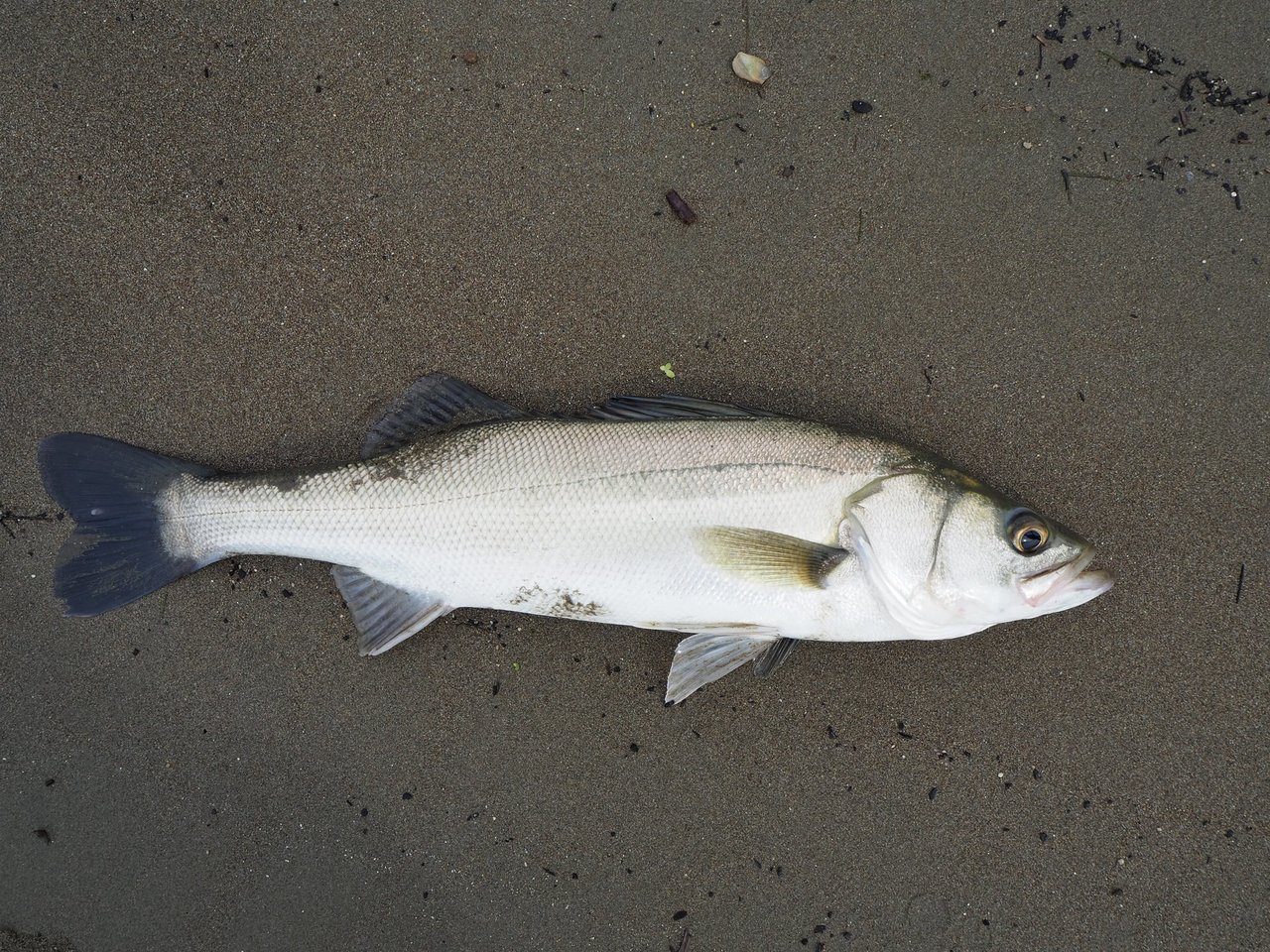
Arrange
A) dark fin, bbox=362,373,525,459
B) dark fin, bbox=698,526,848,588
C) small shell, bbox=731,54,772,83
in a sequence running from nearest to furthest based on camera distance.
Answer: dark fin, bbox=698,526,848,588 → dark fin, bbox=362,373,525,459 → small shell, bbox=731,54,772,83

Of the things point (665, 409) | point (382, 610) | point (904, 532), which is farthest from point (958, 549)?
point (382, 610)

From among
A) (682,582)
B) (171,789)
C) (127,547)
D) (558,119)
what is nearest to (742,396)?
(682,582)

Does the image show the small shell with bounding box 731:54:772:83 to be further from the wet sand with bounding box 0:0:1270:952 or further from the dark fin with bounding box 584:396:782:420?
the dark fin with bounding box 584:396:782:420

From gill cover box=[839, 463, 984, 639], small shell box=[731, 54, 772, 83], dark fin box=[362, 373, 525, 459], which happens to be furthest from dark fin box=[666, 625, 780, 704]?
small shell box=[731, 54, 772, 83]

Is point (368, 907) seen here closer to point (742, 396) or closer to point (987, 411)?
point (742, 396)

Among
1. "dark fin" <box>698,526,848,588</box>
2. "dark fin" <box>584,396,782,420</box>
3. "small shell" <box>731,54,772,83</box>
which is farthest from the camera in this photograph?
"small shell" <box>731,54,772,83</box>

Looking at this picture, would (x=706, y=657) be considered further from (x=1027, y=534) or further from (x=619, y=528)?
(x=1027, y=534)

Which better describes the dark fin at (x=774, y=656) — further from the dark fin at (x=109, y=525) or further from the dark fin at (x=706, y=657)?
the dark fin at (x=109, y=525)

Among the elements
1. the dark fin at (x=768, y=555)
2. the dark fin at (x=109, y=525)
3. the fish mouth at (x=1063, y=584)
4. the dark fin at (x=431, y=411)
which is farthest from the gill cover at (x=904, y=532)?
the dark fin at (x=109, y=525)
